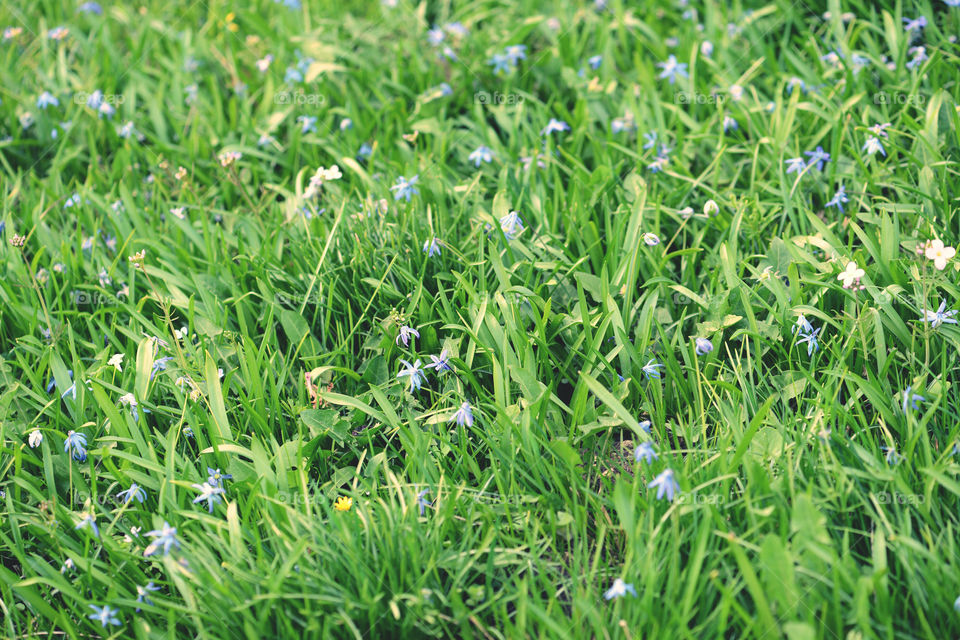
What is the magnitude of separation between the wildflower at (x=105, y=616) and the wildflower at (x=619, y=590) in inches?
46.5

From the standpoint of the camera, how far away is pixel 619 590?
178cm

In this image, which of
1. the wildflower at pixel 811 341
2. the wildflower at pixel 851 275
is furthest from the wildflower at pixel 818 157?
the wildflower at pixel 811 341

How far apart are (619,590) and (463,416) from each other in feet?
2.12

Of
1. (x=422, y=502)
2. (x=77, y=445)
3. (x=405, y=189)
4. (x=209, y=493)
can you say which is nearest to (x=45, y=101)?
(x=405, y=189)

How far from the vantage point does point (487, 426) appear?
2191mm

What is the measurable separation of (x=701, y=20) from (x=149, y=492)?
334 cm

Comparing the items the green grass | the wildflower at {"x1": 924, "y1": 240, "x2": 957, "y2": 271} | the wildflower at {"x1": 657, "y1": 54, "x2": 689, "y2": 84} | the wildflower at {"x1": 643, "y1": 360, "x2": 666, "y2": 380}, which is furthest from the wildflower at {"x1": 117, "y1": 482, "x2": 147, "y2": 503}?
the wildflower at {"x1": 657, "y1": 54, "x2": 689, "y2": 84}

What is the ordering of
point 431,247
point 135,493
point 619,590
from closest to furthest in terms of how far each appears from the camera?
point 619,590
point 135,493
point 431,247

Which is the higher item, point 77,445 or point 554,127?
point 554,127

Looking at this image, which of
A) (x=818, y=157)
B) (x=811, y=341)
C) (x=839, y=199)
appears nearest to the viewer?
(x=811, y=341)

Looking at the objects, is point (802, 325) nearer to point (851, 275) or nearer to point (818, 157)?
point (851, 275)

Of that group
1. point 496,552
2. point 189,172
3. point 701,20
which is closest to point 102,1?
point 189,172

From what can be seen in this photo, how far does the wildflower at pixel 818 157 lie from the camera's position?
9.32 feet

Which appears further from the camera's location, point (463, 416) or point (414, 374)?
point (414, 374)
